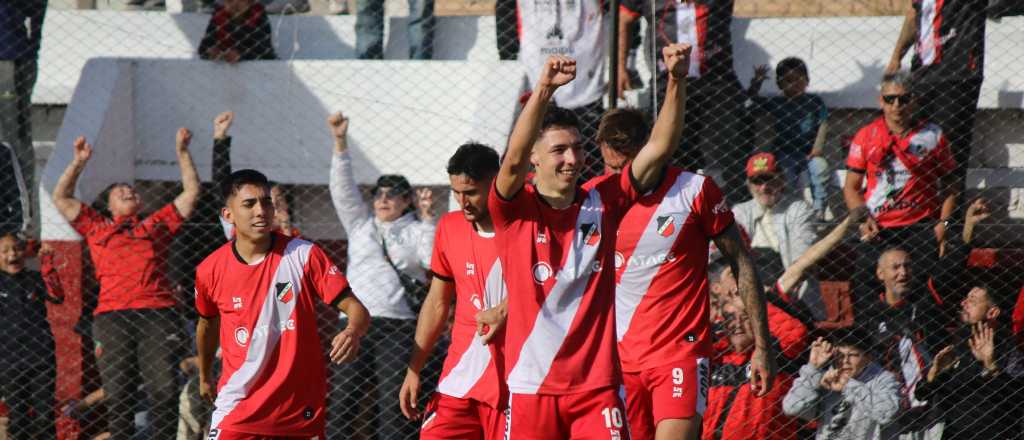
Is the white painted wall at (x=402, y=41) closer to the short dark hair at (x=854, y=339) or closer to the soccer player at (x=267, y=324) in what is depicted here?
the short dark hair at (x=854, y=339)

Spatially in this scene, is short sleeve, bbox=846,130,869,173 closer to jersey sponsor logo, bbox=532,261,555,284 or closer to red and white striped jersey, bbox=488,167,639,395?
red and white striped jersey, bbox=488,167,639,395

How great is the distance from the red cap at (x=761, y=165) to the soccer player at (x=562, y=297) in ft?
10.8

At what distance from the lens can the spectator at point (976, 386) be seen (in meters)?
6.87

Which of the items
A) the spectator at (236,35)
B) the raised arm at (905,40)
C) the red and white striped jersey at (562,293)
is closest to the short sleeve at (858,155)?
the raised arm at (905,40)

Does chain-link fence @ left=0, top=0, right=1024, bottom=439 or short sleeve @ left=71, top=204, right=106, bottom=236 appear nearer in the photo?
chain-link fence @ left=0, top=0, right=1024, bottom=439

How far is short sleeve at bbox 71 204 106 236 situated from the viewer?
7754 millimetres

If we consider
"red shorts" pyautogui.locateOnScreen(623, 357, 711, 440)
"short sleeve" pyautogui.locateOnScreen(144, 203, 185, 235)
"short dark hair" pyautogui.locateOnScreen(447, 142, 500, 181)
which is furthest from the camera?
"short sleeve" pyautogui.locateOnScreen(144, 203, 185, 235)

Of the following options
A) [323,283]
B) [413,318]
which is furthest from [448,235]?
[413,318]

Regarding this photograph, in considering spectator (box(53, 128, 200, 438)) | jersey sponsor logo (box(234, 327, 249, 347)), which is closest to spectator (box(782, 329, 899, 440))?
jersey sponsor logo (box(234, 327, 249, 347))

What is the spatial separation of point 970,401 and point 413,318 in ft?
10.4

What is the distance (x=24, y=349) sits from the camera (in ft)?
25.0

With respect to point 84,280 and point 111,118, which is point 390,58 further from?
point 84,280

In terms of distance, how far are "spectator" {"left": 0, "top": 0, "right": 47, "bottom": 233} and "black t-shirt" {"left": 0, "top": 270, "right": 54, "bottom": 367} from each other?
1470 millimetres

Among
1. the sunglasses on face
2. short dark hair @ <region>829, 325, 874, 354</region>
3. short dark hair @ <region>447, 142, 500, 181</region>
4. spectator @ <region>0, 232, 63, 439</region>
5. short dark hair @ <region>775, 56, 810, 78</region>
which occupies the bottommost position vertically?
spectator @ <region>0, 232, 63, 439</region>
